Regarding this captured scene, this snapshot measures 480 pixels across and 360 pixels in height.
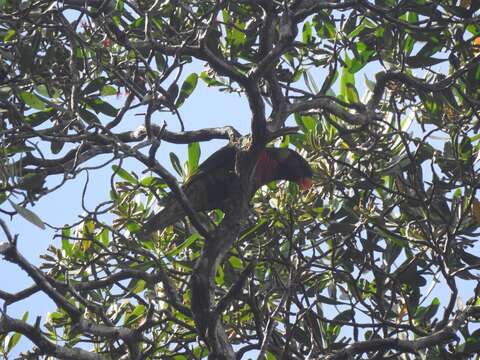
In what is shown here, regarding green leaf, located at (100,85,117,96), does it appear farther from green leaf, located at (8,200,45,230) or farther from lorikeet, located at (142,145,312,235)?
green leaf, located at (8,200,45,230)

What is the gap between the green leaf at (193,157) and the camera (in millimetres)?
4560

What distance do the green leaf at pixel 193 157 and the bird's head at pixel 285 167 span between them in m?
0.34

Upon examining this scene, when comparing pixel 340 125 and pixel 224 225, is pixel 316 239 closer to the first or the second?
pixel 340 125

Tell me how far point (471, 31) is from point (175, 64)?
1.81 meters

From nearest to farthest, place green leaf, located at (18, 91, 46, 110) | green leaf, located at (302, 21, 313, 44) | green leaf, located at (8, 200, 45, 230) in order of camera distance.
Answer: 1. green leaf, located at (8, 200, 45, 230)
2. green leaf, located at (18, 91, 46, 110)
3. green leaf, located at (302, 21, 313, 44)

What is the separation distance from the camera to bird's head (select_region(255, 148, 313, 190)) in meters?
4.57

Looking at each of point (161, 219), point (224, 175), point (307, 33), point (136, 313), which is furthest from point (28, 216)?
point (307, 33)

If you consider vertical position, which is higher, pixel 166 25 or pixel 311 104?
pixel 166 25

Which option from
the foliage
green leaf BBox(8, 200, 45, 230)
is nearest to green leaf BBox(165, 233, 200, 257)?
the foliage

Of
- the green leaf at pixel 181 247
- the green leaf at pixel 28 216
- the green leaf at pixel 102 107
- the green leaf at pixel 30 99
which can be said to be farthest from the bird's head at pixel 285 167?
the green leaf at pixel 28 216

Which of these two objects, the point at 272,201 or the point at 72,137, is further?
the point at 272,201

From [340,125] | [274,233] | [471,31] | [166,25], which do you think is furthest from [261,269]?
[471,31]

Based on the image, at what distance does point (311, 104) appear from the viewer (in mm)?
3824

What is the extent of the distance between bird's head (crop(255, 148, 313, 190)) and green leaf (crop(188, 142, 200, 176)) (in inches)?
13.4
